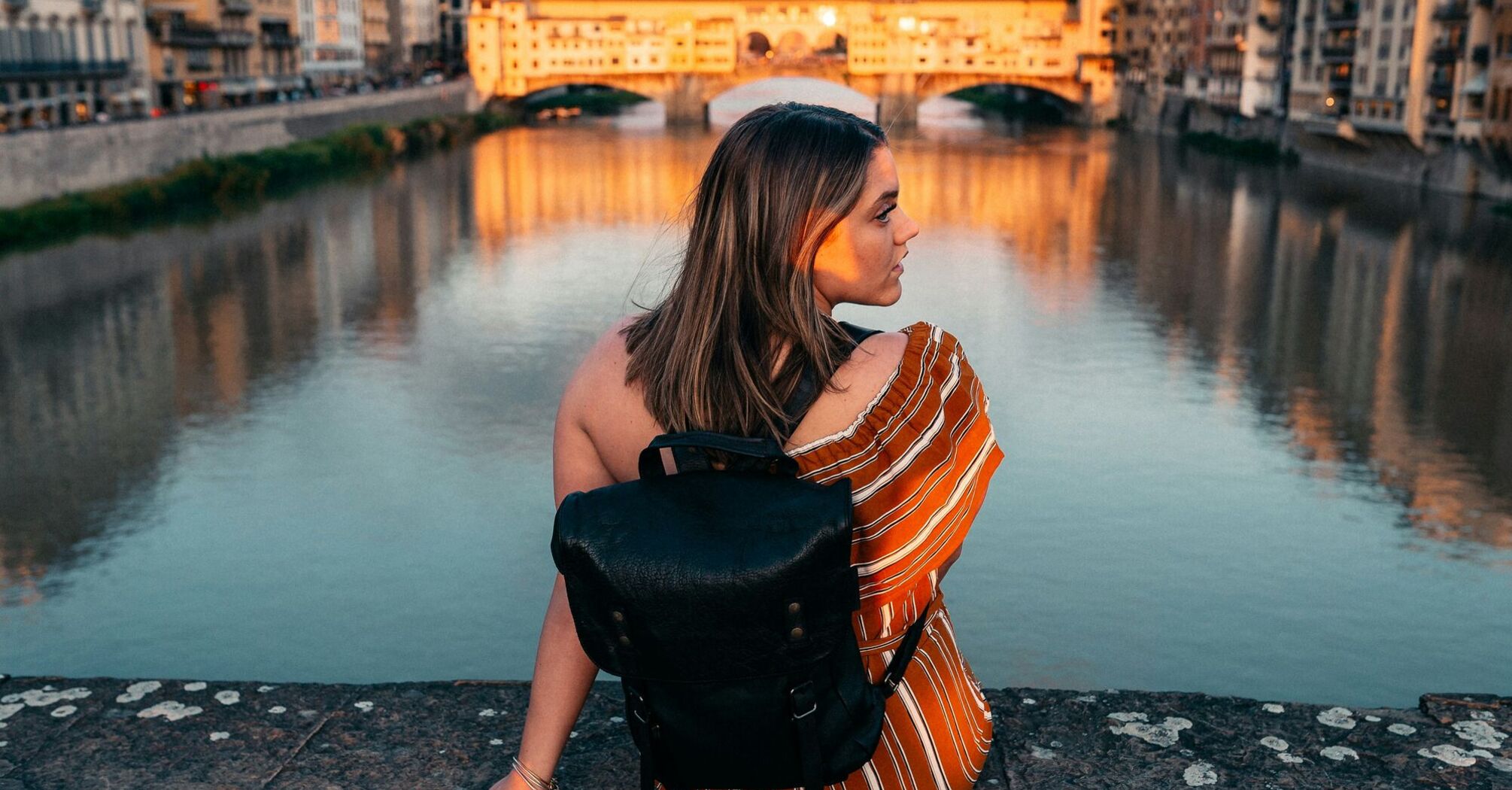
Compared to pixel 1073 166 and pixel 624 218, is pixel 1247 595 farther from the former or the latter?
pixel 1073 166

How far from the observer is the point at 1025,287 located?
13.7 metres

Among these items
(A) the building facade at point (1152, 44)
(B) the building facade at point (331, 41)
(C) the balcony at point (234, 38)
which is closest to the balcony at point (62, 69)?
(C) the balcony at point (234, 38)

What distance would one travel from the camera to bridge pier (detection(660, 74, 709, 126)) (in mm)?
40312

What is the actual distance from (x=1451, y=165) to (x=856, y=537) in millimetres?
20620

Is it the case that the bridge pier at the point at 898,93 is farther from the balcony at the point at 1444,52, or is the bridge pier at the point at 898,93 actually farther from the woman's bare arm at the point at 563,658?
the woman's bare arm at the point at 563,658

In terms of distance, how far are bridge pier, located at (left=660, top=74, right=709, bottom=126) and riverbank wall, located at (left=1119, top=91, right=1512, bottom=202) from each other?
40.5 feet

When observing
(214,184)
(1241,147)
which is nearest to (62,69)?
(214,184)

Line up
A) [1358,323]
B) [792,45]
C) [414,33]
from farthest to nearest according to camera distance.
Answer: [792,45], [414,33], [1358,323]

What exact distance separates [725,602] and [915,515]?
0.23 meters

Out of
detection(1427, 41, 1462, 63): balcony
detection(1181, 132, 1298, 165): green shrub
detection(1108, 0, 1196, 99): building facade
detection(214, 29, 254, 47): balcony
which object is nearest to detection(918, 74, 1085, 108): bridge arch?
detection(1108, 0, 1196, 99): building facade

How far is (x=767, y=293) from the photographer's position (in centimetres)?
125

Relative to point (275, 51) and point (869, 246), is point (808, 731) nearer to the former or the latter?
point (869, 246)

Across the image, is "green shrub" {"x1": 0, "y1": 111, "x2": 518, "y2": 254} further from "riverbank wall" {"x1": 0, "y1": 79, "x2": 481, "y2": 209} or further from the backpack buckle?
the backpack buckle

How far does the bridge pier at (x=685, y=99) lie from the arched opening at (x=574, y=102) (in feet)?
5.47
